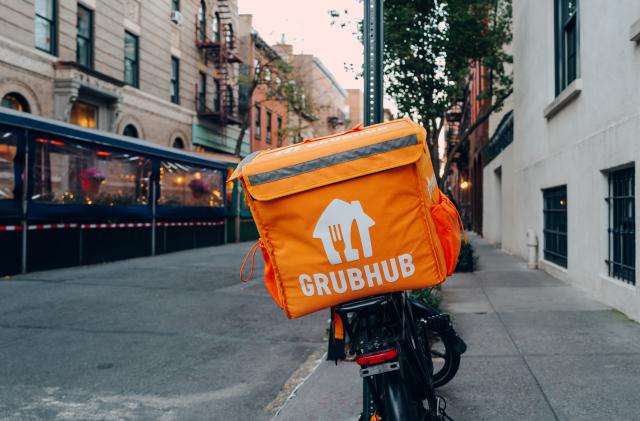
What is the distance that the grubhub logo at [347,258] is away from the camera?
2.60 metres

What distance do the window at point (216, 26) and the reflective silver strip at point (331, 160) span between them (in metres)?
29.5

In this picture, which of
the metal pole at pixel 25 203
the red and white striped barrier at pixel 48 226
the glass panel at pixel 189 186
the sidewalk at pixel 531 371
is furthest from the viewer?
the glass panel at pixel 189 186

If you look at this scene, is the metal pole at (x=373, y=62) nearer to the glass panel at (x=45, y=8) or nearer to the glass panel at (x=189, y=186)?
the glass panel at (x=189, y=186)

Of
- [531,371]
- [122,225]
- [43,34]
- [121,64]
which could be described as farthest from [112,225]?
[531,371]

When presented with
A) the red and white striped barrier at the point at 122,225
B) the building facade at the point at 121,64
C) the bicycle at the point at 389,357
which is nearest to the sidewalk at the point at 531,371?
the bicycle at the point at 389,357

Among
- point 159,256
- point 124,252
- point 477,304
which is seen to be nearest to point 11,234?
point 124,252

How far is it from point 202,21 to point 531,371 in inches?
Result: 1094

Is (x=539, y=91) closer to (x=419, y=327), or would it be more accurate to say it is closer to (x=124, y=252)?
(x=419, y=327)

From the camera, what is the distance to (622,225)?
24.1ft

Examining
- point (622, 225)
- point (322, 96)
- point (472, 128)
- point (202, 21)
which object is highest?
point (322, 96)

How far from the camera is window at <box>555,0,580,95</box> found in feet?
31.7

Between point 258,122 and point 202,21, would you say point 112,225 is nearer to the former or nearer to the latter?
point 202,21

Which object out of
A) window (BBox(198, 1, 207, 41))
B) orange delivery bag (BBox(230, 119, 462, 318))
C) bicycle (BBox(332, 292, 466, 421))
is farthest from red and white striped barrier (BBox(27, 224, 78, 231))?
window (BBox(198, 1, 207, 41))

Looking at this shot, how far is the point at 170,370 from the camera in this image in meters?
5.39
